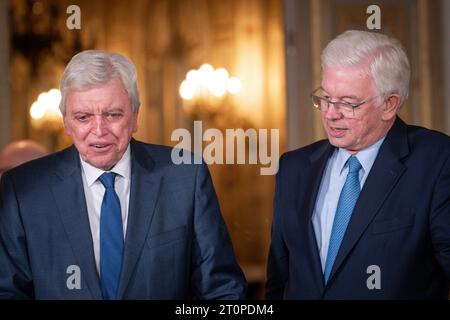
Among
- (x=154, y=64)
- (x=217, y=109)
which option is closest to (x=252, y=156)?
(x=217, y=109)

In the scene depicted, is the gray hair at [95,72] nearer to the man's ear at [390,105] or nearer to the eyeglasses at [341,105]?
the eyeglasses at [341,105]

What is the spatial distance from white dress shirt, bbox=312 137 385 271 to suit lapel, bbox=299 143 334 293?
0.4 inches

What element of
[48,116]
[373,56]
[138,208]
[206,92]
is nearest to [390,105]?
[373,56]

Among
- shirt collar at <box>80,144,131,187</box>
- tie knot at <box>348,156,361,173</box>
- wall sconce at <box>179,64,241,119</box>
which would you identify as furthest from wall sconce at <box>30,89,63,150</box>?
tie knot at <box>348,156,361,173</box>

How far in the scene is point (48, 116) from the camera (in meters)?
6.23

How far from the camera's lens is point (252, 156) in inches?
85.3

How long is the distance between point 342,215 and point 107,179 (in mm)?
503

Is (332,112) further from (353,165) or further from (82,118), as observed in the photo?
(82,118)

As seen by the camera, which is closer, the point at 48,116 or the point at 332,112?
the point at 332,112

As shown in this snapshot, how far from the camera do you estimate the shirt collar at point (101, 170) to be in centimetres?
183

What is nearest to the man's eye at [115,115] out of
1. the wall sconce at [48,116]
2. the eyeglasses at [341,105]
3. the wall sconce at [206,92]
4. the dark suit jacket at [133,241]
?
the dark suit jacket at [133,241]

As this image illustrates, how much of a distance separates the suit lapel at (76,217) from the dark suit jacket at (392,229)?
1.41 ft

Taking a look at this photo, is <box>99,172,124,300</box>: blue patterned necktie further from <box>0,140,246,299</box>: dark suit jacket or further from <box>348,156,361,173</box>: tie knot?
<box>348,156,361,173</box>: tie knot

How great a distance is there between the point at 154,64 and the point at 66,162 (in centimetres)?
590
